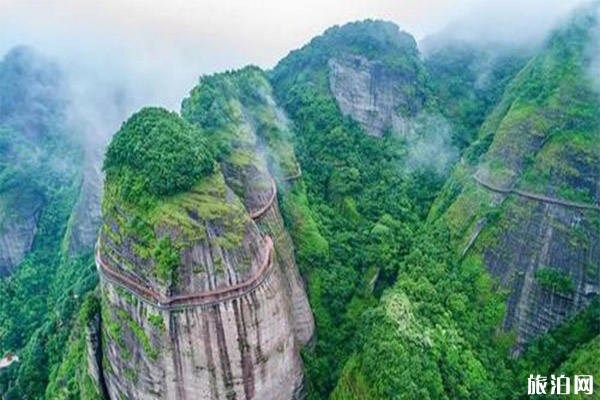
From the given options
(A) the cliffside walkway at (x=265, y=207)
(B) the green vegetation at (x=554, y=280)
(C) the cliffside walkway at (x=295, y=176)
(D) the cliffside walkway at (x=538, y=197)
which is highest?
(C) the cliffside walkway at (x=295, y=176)

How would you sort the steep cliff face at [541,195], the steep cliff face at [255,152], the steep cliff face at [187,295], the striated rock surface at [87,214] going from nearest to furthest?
the steep cliff face at [187,295], the steep cliff face at [541,195], the steep cliff face at [255,152], the striated rock surface at [87,214]

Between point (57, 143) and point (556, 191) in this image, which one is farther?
point (57, 143)

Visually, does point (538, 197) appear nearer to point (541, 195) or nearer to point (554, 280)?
point (541, 195)

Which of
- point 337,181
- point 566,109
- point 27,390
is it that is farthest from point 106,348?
point 566,109

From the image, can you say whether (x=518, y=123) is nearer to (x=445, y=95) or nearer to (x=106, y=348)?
(x=445, y=95)

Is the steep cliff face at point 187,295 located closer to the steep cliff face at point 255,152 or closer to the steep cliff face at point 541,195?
the steep cliff face at point 255,152

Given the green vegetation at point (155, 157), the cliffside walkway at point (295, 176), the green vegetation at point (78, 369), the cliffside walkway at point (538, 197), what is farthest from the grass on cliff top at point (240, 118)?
the cliffside walkway at point (538, 197)
